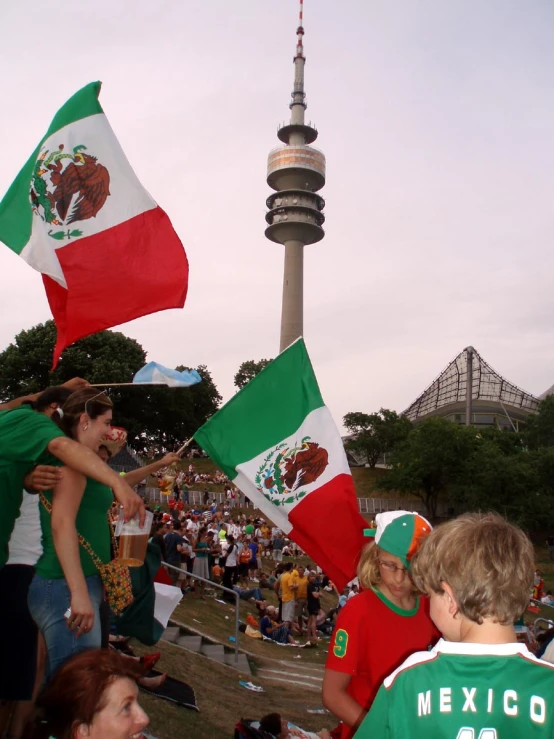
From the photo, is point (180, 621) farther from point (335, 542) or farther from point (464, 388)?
point (464, 388)

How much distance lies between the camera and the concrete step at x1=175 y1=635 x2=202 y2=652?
384 inches

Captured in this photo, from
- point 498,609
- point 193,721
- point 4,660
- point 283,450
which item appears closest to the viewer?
point 498,609

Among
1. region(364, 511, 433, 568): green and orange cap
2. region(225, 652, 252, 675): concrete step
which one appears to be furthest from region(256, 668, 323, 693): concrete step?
region(364, 511, 433, 568): green and orange cap

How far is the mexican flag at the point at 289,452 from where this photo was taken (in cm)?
514

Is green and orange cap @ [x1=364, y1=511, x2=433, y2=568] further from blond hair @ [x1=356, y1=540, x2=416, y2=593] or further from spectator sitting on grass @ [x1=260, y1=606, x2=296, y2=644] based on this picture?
spectator sitting on grass @ [x1=260, y1=606, x2=296, y2=644]

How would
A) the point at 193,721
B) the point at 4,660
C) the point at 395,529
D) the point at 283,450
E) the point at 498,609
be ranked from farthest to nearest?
the point at 193,721, the point at 283,450, the point at 395,529, the point at 4,660, the point at 498,609

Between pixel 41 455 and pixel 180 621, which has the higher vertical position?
pixel 41 455

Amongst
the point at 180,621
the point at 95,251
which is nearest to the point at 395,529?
the point at 95,251

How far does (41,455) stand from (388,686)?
180 centimetres

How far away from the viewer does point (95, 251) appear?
4961mm

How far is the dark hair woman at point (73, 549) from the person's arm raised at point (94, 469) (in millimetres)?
181

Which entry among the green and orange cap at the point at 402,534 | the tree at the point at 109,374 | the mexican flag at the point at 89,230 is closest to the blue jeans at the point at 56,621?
the green and orange cap at the point at 402,534

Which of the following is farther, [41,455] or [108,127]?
[108,127]

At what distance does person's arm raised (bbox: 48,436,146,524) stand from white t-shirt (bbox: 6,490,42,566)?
17.5 inches
